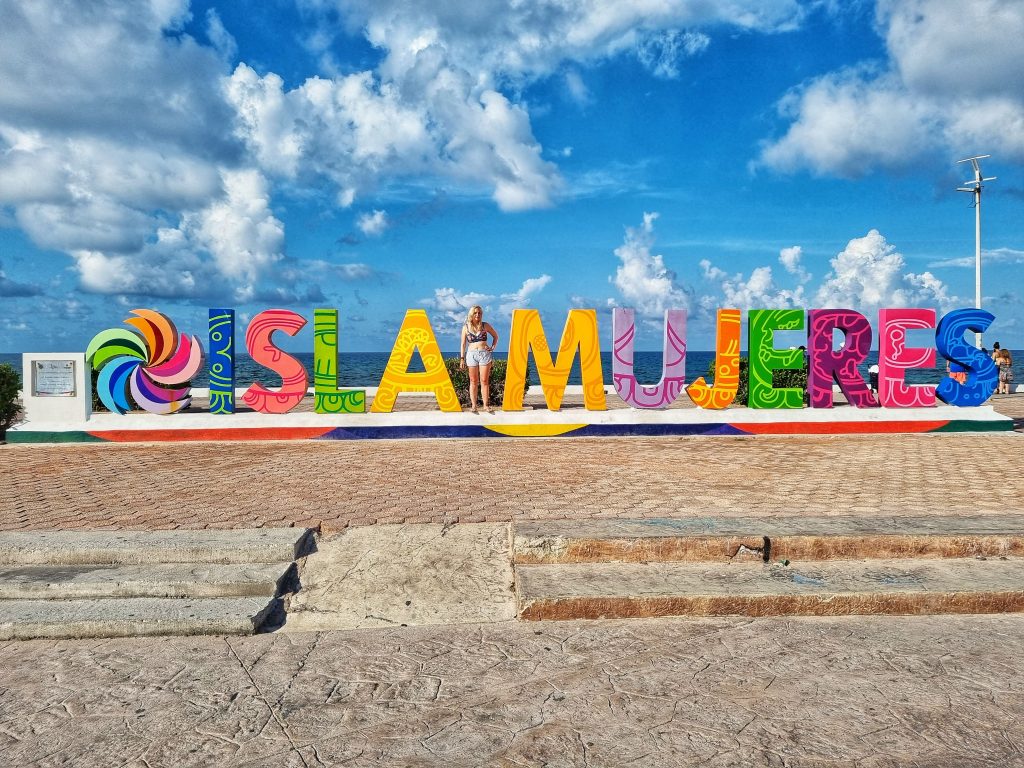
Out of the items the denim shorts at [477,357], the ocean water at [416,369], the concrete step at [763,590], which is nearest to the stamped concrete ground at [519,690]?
the concrete step at [763,590]

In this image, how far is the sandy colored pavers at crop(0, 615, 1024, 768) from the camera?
327cm

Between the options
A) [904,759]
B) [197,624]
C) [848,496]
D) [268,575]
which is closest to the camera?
[904,759]

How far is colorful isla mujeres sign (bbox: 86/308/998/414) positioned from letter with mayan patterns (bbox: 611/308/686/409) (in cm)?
2

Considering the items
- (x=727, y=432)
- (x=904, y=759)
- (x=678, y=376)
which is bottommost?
(x=904, y=759)

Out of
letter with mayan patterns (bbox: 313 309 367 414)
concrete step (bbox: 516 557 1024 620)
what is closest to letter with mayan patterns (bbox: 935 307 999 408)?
concrete step (bbox: 516 557 1024 620)

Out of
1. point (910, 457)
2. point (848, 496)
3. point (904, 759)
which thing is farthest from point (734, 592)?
point (910, 457)

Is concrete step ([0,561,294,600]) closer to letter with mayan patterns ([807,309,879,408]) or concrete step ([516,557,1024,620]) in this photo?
concrete step ([516,557,1024,620])

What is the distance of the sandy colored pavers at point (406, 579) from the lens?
5.02m

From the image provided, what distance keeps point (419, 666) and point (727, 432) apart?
964cm

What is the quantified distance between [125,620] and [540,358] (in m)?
8.84

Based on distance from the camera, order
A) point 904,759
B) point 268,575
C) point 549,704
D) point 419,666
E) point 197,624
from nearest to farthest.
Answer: point 904,759
point 549,704
point 419,666
point 197,624
point 268,575

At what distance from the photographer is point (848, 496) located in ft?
25.2

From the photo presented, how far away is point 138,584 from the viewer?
5.16m

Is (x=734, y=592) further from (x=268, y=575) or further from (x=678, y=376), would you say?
(x=678, y=376)
